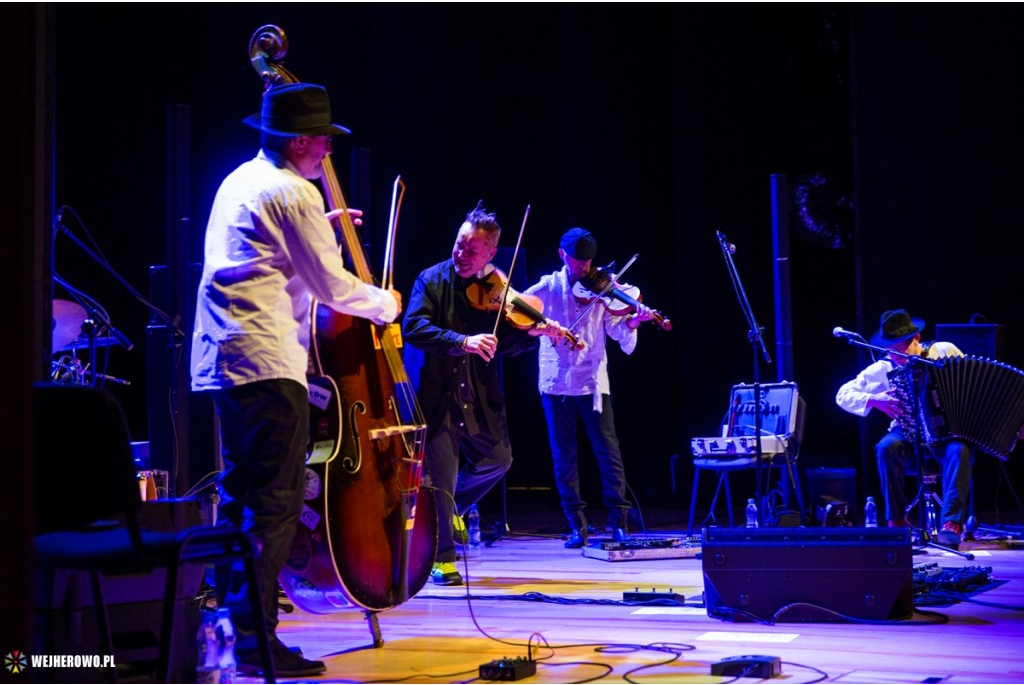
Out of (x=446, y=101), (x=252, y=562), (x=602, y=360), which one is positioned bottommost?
(x=252, y=562)

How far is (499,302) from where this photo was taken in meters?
5.14

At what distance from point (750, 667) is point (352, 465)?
124cm

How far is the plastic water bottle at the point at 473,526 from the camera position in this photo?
23.2ft

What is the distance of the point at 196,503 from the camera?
344cm

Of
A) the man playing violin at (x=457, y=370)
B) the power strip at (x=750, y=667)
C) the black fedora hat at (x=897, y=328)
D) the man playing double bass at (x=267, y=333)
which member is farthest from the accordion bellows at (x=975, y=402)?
the man playing double bass at (x=267, y=333)

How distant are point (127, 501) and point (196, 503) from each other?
0.94 meters

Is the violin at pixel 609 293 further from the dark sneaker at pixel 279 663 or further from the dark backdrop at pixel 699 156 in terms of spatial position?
the dark sneaker at pixel 279 663

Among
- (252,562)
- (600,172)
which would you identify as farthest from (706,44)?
(252,562)

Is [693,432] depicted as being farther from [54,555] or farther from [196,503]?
[54,555]

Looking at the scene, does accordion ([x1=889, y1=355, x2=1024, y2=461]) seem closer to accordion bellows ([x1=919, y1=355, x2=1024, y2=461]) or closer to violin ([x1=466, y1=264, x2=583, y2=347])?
accordion bellows ([x1=919, y1=355, x2=1024, y2=461])

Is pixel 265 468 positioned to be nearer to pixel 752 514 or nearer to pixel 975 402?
pixel 752 514

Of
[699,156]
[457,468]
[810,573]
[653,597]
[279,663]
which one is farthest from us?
[699,156]

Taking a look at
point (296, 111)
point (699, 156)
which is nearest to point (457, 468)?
point (296, 111)

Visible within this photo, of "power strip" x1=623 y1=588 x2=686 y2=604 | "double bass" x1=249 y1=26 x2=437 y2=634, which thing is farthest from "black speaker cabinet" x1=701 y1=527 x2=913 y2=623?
"double bass" x1=249 y1=26 x2=437 y2=634
